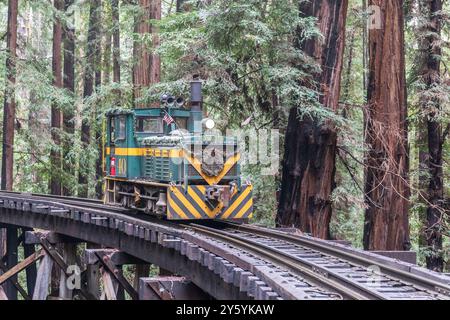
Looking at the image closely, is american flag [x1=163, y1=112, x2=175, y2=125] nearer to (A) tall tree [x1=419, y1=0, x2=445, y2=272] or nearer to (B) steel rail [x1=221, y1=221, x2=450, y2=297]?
(B) steel rail [x1=221, y1=221, x2=450, y2=297]

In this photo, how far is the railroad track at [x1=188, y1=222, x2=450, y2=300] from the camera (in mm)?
7422

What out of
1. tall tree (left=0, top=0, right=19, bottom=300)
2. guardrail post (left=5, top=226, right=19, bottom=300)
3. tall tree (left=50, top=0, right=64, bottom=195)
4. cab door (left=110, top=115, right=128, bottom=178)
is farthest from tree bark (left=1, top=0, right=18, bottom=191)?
cab door (left=110, top=115, right=128, bottom=178)

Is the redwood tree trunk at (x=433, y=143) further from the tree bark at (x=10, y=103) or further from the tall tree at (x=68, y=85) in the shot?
the tree bark at (x=10, y=103)

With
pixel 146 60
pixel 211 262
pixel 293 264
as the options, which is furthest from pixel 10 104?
pixel 293 264

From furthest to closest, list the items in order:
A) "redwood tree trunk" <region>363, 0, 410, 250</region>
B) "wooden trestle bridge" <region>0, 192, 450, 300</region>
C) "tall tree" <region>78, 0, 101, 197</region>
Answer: "tall tree" <region>78, 0, 101, 197</region> → "redwood tree trunk" <region>363, 0, 410, 250</region> → "wooden trestle bridge" <region>0, 192, 450, 300</region>

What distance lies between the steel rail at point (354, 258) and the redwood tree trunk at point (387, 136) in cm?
407

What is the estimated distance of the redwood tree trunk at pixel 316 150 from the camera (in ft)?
49.2

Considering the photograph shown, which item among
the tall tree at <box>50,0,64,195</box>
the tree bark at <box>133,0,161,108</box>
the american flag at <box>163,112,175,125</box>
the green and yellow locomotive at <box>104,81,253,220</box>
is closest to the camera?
the green and yellow locomotive at <box>104,81,253,220</box>

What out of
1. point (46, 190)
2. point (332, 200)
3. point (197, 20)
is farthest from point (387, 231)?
point (46, 190)

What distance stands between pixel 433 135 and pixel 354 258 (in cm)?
A: 990

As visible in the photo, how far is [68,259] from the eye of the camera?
1570 cm

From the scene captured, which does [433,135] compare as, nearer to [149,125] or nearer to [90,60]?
[149,125]

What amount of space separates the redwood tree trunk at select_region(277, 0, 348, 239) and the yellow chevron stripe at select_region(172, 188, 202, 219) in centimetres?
324

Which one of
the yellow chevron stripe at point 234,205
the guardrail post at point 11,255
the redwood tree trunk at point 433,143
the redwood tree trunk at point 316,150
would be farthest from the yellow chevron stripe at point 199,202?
the redwood tree trunk at point 433,143
